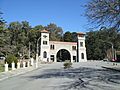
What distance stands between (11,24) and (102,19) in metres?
98.1

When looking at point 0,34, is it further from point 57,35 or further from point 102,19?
point 57,35

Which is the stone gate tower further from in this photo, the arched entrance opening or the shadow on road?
the shadow on road

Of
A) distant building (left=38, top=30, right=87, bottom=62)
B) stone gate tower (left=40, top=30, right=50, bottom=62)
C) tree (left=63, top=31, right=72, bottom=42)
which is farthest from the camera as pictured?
tree (left=63, top=31, right=72, bottom=42)

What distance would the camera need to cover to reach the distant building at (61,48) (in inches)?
4213

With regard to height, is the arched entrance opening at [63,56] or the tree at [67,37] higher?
the tree at [67,37]

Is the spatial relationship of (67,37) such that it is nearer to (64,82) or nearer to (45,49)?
(45,49)

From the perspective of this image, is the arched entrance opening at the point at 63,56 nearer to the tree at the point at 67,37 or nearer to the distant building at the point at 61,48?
the distant building at the point at 61,48

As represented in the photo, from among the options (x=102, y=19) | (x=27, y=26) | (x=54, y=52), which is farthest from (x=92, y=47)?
(x=102, y=19)

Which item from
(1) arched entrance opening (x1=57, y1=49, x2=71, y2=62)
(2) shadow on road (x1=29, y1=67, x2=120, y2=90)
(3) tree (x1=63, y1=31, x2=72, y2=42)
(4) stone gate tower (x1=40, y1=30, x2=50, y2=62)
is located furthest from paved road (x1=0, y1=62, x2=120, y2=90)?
(3) tree (x1=63, y1=31, x2=72, y2=42)

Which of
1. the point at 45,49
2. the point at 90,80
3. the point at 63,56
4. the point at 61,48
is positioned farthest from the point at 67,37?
the point at 90,80

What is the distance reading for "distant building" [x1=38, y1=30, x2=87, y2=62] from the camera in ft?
351

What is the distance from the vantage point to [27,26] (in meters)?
125

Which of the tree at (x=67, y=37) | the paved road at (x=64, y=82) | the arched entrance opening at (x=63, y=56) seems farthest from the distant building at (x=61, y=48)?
the paved road at (x=64, y=82)

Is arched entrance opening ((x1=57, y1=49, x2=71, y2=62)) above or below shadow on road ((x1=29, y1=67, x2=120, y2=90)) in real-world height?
above
